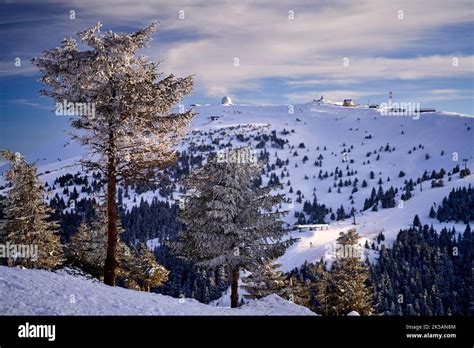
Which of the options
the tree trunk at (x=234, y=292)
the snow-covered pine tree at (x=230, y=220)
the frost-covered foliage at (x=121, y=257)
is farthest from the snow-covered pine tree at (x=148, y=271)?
the tree trunk at (x=234, y=292)

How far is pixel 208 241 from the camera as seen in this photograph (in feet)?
61.6

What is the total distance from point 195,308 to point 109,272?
453 centimetres

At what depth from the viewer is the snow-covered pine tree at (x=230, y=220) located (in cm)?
1872

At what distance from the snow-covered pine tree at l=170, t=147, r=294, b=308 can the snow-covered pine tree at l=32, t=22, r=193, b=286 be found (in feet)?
12.7

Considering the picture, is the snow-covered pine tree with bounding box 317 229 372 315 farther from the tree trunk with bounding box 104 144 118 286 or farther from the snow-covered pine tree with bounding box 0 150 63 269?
the snow-covered pine tree with bounding box 0 150 63 269

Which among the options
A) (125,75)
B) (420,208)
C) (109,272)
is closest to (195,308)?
(109,272)

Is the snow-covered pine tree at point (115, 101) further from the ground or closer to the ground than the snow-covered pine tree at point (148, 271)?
further from the ground

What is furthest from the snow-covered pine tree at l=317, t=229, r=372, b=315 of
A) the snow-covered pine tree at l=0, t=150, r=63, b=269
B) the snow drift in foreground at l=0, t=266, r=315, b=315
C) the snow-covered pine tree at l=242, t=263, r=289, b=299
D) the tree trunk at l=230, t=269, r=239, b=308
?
the snow-covered pine tree at l=0, t=150, r=63, b=269

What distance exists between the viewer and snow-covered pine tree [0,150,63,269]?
88.5 feet

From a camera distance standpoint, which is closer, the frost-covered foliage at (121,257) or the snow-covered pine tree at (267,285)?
the snow-covered pine tree at (267,285)

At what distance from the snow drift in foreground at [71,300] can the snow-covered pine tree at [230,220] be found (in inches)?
184

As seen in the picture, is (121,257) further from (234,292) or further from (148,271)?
(234,292)

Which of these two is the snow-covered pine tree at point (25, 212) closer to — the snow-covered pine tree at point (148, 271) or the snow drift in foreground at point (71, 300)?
the snow-covered pine tree at point (148, 271)
